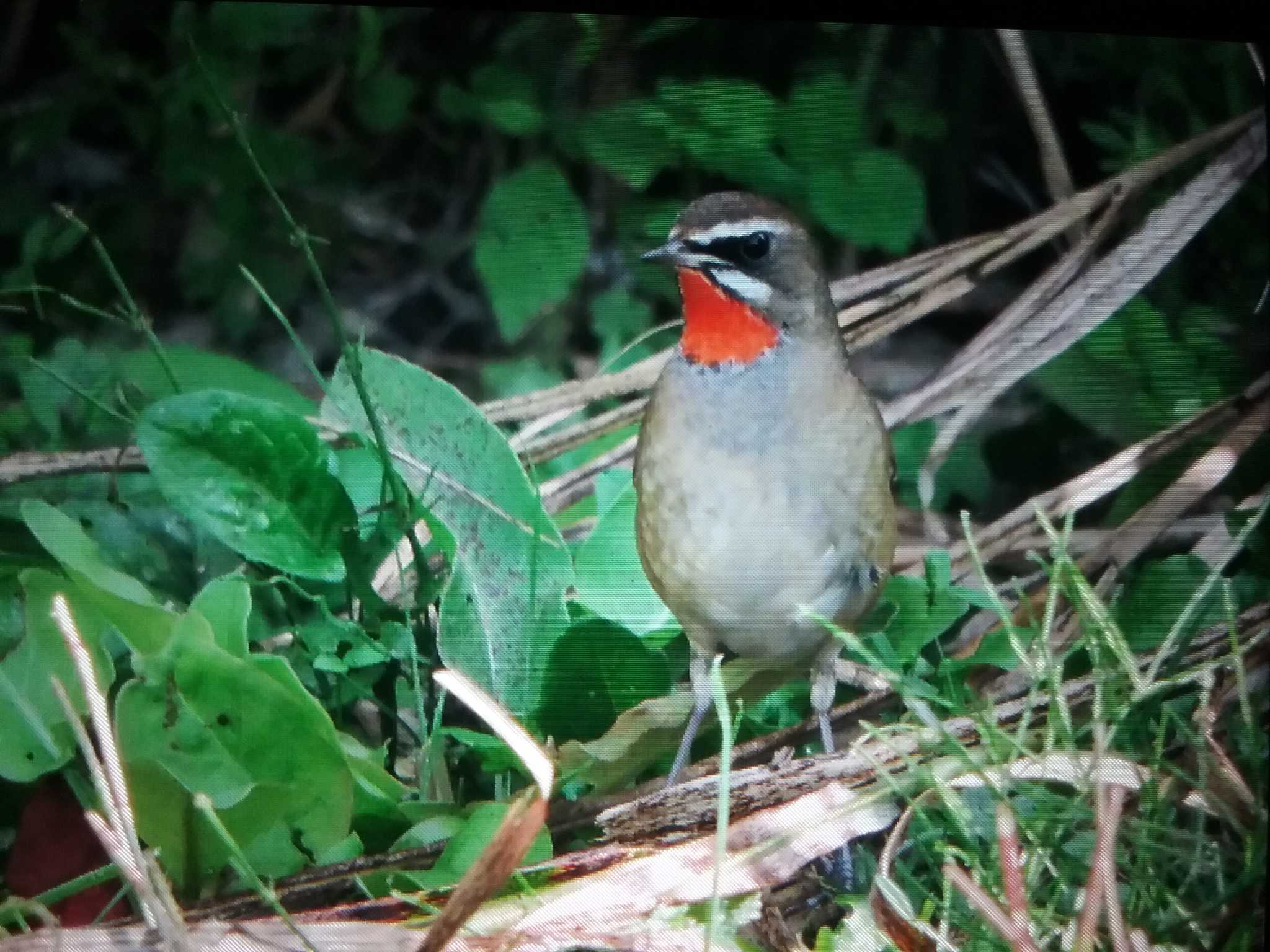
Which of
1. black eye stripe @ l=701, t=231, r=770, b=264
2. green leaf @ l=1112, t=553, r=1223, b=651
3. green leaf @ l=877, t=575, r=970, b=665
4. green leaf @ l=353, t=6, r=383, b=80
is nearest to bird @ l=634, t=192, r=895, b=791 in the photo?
A: black eye stripe @ l=701, t=231, r=770, b=264

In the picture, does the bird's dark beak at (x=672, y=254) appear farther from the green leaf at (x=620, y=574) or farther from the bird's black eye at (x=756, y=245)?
the green leaf at (x=620, y=574)

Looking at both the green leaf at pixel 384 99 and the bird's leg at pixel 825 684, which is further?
the green leaf at pixel 384 99

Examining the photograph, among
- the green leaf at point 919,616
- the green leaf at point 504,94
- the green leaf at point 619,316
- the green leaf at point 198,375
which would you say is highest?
the green leaf at point 504,94

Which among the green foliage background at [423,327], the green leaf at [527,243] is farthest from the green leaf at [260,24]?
the green leaf at [527,243]

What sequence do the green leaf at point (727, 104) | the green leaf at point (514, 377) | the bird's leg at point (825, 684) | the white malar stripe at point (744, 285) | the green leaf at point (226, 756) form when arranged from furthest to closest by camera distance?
the green leaf at point (514, 377) → the green leaf at point (727, 104) → the bird's leg at point (825, 684) → the white malar stripe at point (744, 285) → the green leaf at point (226, 756)

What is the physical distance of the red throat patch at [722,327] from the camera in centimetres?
171

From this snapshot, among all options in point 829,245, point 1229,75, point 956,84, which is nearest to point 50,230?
point 829,245

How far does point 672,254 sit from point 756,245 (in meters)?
0.10

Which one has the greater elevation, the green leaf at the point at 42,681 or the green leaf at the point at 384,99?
the green leaf at the point at 384,99

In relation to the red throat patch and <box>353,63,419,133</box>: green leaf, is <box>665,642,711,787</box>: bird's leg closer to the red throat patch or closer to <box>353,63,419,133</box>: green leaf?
the red throat patch

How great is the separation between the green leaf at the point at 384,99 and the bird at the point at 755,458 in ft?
2.00

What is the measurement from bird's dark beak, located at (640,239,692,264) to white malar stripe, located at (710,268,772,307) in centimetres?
4

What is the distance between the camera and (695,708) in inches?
67.9

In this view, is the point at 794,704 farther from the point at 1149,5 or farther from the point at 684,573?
the point at 1149,5
